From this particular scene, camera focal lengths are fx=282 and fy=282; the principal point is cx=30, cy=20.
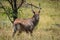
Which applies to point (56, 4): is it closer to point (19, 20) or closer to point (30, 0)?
point (30, 0)

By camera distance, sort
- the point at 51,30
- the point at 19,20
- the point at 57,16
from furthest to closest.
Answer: the point at 57,16, the point at 51,30, the point at 19,20

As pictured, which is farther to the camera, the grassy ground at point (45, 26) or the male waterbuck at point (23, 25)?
the grassy ground at point (45, 26)

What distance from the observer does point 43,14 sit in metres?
22.1

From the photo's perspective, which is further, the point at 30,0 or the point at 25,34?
the point at 30,0

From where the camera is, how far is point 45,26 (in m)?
17.2

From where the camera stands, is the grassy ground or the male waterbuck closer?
the male waterbuck

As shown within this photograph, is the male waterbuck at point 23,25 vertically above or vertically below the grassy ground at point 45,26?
above

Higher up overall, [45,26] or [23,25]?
[23,25]

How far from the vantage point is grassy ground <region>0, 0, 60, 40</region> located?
12.8 metres

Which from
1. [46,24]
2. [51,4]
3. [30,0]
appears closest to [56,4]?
[51,4]

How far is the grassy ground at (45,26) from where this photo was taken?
12797 millimetres

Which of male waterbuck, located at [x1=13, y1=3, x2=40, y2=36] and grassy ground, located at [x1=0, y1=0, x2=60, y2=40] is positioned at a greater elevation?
male waterbuck, located at [x1=13, y1=3, x2=40, y2=36]

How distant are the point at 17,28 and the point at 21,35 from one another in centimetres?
82

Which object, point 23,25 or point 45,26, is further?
point 45,26
